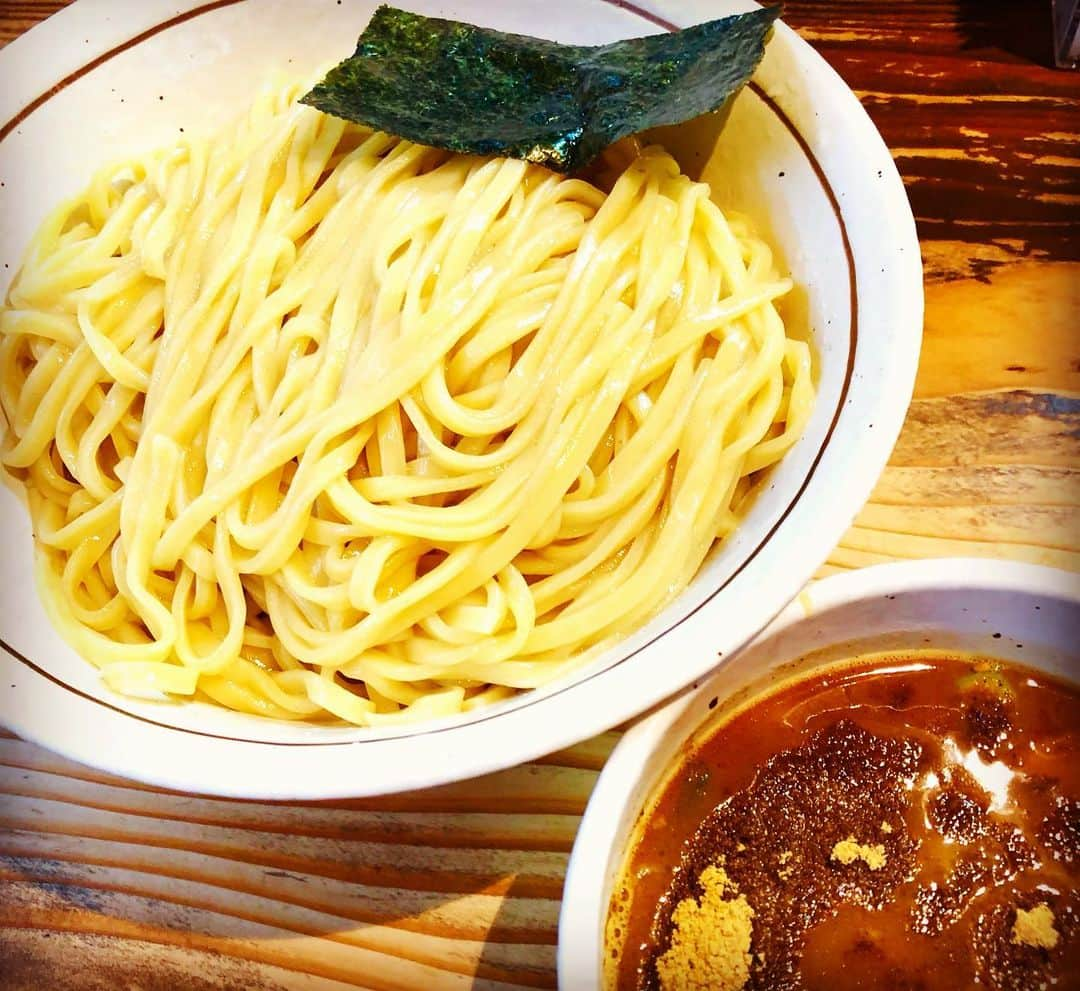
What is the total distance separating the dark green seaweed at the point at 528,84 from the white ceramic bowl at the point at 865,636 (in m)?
0.95

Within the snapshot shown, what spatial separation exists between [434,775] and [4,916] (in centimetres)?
101

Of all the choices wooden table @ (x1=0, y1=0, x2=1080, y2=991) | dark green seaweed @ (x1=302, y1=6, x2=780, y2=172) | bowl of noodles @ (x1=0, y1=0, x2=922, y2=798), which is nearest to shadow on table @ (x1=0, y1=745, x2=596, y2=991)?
wooden table @ (x1=0, y1=0, x2=1080, y2=991)

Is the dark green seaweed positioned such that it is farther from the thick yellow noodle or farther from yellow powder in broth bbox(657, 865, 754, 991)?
yellow powder in broth bbox(657, 865, 754, 991)

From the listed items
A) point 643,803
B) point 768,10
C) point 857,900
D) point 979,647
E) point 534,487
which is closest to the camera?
point 857,900

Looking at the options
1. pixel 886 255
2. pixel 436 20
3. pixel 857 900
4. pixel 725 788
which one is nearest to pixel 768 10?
pixel 886 255

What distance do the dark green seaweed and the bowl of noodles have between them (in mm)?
74

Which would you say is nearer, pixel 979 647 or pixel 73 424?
pixel 979 647

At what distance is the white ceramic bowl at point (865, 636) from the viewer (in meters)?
1.54

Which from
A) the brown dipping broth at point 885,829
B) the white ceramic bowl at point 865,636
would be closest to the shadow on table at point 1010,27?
the white ceramic bowl at point 865,636

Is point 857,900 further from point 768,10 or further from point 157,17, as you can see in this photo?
point 157,17

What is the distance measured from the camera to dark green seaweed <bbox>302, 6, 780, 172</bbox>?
1.94 meters

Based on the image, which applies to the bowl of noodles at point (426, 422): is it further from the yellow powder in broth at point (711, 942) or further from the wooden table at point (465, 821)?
the yellow powder in broth at point (711, 942)

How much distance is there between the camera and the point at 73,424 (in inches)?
83.2

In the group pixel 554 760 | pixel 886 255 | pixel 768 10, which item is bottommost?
pixel 554 760
